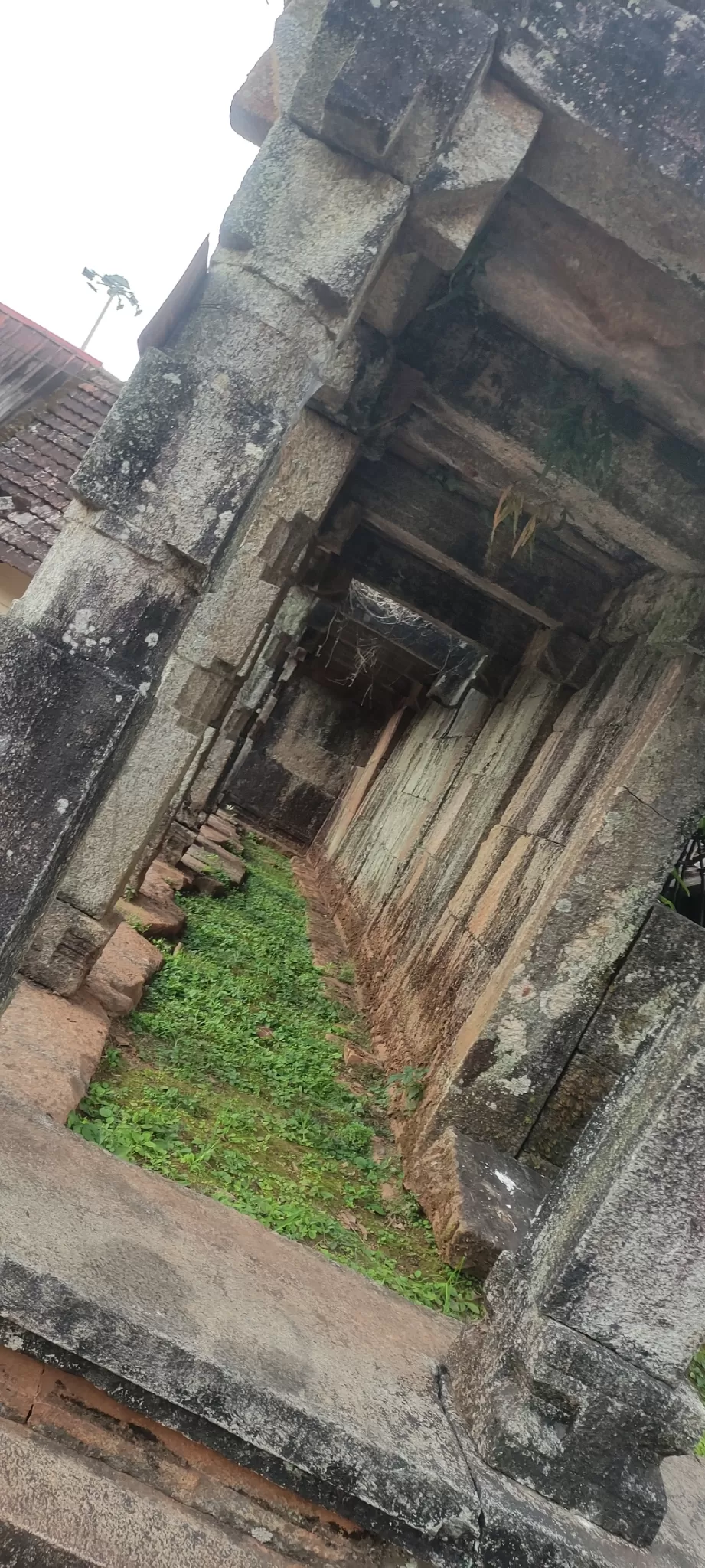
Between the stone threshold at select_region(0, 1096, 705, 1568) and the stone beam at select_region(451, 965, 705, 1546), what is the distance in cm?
9

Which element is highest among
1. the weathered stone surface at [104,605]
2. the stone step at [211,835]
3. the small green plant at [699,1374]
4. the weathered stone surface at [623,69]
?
the weathered stone surface at [623,69]

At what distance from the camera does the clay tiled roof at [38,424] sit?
27.9 feet

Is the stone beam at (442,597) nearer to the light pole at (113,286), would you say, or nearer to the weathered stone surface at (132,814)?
the weathered stone surface at (132,814)

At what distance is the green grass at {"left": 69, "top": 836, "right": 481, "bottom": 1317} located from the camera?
125 inches

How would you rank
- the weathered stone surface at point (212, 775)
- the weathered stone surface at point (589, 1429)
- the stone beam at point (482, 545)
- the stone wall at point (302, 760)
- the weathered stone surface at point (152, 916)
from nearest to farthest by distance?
the weathered stone surface at point (589, 1429) → the stone beam at point (482, 545) → the weathered stone surface at point (152, 916) → the weathered stone surface at point (212, 775) → the stone wall at point (302, 760)

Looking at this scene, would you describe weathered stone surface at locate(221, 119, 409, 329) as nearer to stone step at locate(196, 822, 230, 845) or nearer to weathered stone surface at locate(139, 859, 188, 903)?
weathered stone surface at locate(139, 859, 188, 903)

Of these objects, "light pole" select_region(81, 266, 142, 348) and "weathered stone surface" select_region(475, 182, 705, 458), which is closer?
"weathered stone surface" select_region(475, 182, 705, 458)

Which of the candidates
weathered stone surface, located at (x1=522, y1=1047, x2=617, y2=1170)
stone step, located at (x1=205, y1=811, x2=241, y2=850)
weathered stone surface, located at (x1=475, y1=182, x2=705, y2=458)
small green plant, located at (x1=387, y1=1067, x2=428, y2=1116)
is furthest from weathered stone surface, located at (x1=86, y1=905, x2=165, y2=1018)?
stone step, located at (x1=205, y1=811, x2=241, y2=850)

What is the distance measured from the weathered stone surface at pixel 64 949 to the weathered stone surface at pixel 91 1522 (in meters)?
2.28

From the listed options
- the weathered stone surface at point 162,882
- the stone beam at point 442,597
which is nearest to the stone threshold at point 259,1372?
the weathered stone surface at point 162,882

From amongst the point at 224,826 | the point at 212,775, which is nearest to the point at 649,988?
the point at 212,775

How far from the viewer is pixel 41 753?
2.37 metres

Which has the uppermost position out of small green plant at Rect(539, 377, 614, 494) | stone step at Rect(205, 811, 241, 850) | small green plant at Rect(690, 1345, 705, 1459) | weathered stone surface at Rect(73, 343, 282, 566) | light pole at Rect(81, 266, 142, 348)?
light pole at Rect(81, 266, 142, 348)

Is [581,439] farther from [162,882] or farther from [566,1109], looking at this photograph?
[162,882]
